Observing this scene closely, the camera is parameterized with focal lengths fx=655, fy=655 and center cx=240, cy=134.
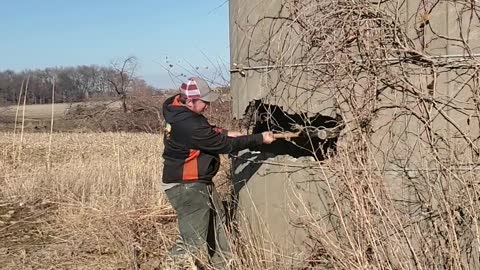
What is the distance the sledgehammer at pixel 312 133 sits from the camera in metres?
4.59

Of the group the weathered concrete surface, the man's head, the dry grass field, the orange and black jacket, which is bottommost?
the dry grass field

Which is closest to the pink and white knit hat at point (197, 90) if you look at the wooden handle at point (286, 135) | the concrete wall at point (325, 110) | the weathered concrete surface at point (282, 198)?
the concrete wall at point (325, 110)

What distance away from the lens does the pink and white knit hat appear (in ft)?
16.1

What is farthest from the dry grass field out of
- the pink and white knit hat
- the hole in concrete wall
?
the pink and white knit hat

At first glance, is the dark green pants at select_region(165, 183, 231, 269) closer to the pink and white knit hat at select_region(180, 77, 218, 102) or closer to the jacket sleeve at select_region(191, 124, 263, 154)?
the jacket sleeve at select_region(191, 124, 263, 154)

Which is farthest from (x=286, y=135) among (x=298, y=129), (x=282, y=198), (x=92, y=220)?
(x=92, y=220)

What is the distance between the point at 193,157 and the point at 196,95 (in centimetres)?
48

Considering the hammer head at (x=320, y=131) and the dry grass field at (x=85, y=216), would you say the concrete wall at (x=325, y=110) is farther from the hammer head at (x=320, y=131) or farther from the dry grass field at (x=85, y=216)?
the dry grass field at (x=85, y=216)

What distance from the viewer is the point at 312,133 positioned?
474 cm

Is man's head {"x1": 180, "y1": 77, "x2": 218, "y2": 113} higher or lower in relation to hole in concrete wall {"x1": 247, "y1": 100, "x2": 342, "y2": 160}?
higher

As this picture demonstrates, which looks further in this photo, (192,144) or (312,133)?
(192,144)

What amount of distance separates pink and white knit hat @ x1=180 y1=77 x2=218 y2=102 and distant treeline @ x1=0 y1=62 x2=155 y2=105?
958cm

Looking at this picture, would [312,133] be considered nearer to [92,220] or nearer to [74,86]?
[92,220]

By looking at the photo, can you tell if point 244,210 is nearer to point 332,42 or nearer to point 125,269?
point 125,269
